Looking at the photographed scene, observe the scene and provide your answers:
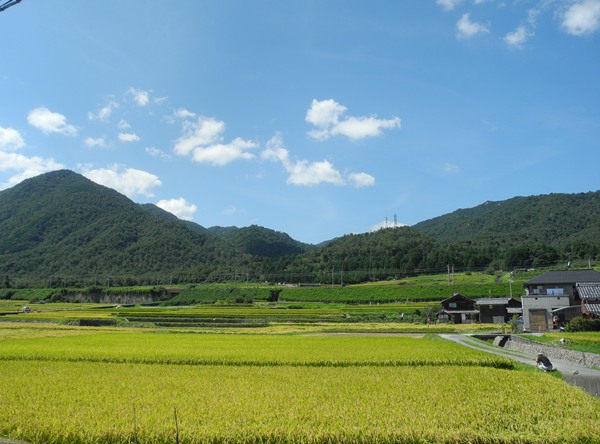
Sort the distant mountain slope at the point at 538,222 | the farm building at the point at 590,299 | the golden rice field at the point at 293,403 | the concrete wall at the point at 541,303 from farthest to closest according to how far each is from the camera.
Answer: the distant mountain slope at the point at 538,222, the concrete wall at the point at 541,303, the farm building at the point at 590,299, the golden rice field at the point at 293,403

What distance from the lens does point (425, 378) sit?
1673 cm

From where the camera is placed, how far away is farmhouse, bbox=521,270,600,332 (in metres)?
43.5

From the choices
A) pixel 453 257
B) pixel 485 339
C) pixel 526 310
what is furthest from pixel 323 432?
pixel 453 257

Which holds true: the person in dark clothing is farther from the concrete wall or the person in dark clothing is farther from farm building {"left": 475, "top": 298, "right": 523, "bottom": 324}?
farm building {"left": 475, "top": 298, "right": 523, "bottom": 324}

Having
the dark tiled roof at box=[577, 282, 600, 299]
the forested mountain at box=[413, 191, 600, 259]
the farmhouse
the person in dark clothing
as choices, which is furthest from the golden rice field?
the forested mountain at box=[413, 191, 600, 259]

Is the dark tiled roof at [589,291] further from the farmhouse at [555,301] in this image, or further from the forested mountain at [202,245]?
the forested mountain at [202,245]

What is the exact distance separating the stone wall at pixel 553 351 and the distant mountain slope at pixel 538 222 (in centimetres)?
10559

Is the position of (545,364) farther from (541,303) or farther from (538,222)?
(538,222)

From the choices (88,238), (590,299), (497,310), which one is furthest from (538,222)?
(88,238)

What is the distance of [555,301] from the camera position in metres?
45.3

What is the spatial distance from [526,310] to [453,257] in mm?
78806

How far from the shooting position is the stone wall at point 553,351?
22.5 meters

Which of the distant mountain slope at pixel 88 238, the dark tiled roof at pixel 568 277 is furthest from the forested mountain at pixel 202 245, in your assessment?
the dark tiled roof at pixel 568 277

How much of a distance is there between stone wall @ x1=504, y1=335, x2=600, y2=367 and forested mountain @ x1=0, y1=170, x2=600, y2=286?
279 feet
